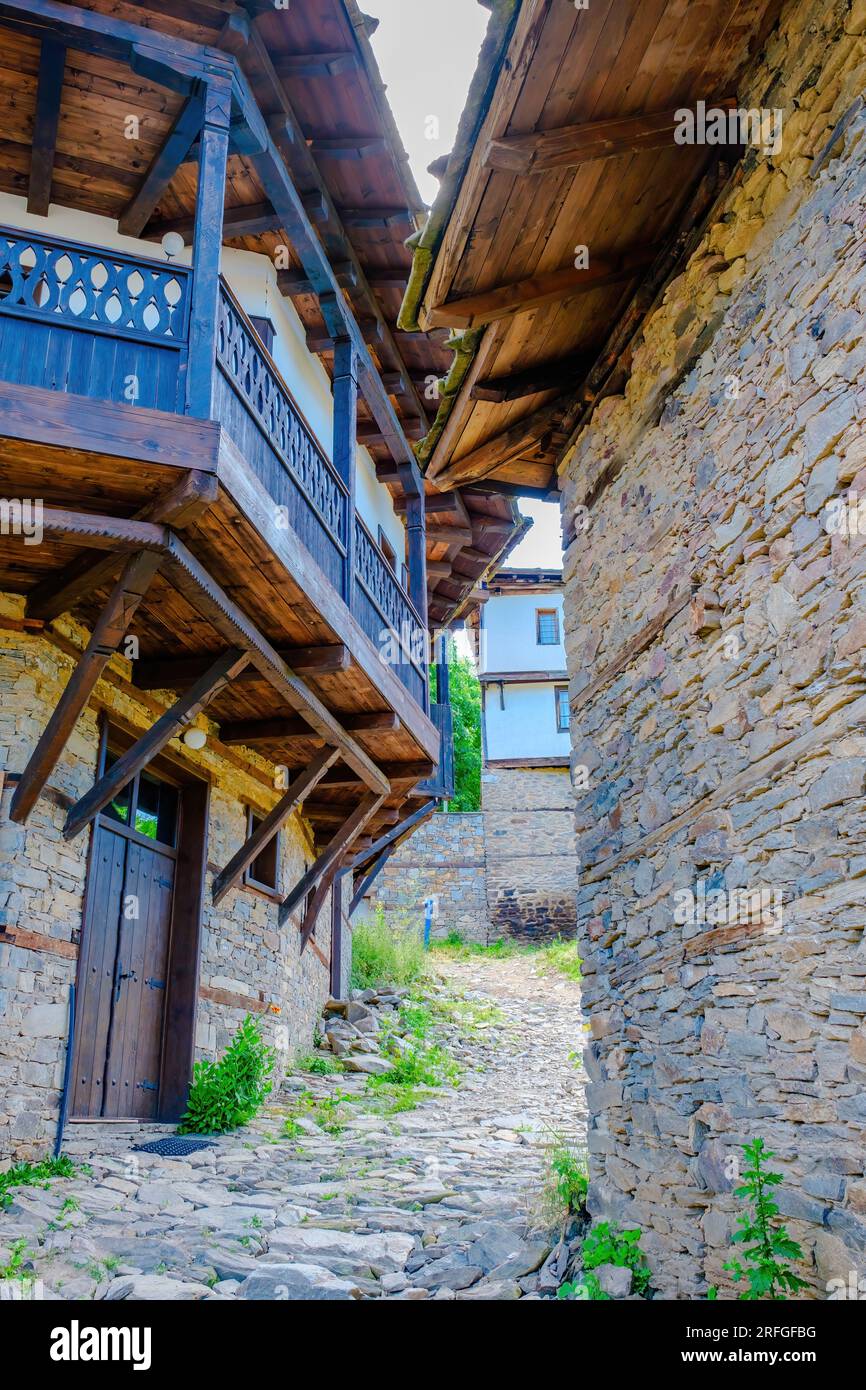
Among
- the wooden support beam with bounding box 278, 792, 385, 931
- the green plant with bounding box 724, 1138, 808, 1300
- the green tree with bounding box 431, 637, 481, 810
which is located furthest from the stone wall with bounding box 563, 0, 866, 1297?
the green tree with bounding box 431, 637, 481, 810

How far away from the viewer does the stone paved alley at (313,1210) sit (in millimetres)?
5105

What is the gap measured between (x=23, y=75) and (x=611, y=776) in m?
5.86

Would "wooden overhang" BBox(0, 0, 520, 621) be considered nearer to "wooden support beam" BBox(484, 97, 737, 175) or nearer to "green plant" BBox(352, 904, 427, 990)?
"wooden support beam" BBox(484, 97, 737, 175)

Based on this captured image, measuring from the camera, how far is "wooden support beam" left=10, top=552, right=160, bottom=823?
235 inches

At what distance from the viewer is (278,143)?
784cm

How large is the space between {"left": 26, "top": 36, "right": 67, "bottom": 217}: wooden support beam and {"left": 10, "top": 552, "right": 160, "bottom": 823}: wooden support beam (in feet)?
10.7

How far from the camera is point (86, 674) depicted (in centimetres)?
621

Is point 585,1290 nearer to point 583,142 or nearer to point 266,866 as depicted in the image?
point 583,142

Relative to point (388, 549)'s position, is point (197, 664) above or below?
below

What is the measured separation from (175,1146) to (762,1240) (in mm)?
5215

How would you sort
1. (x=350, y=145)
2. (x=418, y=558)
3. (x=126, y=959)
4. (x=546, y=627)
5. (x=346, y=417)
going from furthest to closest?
(x=546, y=627)
(x=418, y=558)
(x=346, y=417)
(x=350, y=145)
(x=126, y=959)

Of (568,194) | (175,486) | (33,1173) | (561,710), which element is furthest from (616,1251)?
(561,710)

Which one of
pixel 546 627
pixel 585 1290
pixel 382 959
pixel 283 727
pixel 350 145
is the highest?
pixel 546 627
